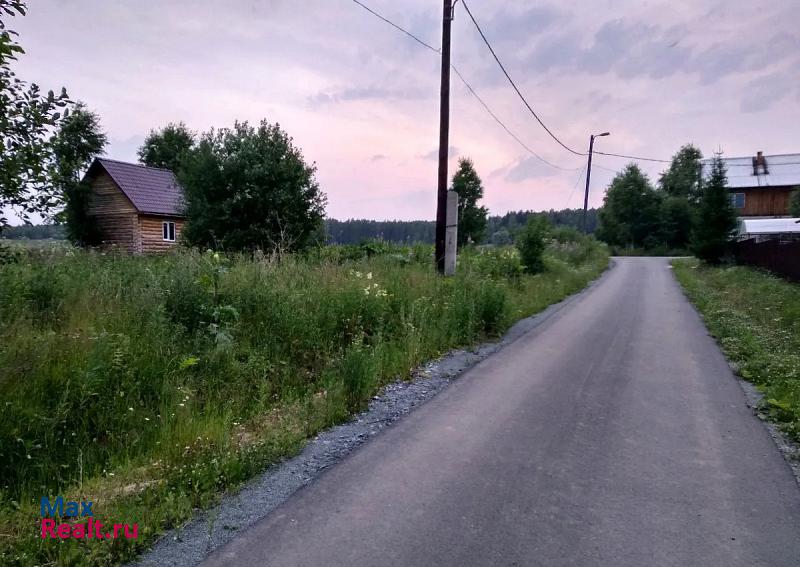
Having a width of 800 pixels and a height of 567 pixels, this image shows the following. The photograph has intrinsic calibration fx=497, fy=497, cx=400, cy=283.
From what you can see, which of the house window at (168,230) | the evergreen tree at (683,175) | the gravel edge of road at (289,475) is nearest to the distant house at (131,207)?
the house window at (168,230)

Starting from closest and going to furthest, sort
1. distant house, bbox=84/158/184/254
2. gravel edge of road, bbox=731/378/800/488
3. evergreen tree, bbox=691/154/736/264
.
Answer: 1. gravel edge of road, bbox=731/378/800/488
2. evergreen tree, bbox=691/154/736/264
3. distant house, bbox=84/158/184/254

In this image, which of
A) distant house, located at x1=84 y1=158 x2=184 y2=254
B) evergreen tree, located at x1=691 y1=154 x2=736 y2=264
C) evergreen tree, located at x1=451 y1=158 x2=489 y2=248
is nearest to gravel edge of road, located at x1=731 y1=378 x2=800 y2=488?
evergreen tree, located at x1=691 y1=154 x2=736 y2=264

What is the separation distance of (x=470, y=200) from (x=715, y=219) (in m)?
27.9

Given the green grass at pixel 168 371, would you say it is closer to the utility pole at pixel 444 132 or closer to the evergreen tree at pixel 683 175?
the utility pole at pixel 444 132

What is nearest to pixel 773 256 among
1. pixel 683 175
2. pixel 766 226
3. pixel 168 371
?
pixel 766 226

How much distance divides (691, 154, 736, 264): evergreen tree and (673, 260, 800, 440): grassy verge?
285 inches

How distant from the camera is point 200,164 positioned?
18562mm

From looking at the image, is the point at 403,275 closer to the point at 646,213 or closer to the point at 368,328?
the point at 368,328

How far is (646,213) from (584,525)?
2268 inches

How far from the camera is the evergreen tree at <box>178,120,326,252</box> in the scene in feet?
60.0

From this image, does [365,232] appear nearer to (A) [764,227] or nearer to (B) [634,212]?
(A) [764,227]

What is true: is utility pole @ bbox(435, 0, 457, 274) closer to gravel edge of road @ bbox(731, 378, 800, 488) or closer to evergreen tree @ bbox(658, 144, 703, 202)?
gravel edge of road @ bbox(731, 378, 800, 488)

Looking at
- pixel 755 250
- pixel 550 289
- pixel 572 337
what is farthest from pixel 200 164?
pixel 755 250

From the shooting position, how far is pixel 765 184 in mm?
48656
